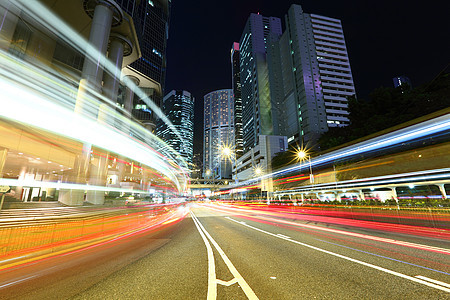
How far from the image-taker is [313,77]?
9706 centimetres

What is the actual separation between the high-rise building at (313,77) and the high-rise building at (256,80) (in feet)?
46.1

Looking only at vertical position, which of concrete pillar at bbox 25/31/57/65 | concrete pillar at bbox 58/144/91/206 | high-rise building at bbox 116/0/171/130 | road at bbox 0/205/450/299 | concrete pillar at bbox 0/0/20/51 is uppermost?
high-rise building at bbox 116/0/171/130

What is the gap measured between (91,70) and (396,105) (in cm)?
5740

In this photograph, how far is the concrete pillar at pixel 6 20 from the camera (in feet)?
55.9

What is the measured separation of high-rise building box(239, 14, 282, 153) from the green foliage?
241 feet

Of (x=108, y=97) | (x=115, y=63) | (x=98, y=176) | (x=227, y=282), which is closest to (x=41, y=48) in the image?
(x=115, y=63)

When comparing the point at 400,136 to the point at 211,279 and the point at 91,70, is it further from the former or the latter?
the point at 91,70

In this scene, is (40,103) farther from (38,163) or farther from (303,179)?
(303,179)

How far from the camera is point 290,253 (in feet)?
20.9

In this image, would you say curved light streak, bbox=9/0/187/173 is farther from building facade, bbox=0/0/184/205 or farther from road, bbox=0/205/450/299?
road, bbox=0/205/450/299

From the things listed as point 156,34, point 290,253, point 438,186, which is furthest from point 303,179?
point 156,34

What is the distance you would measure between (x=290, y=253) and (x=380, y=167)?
33.1m

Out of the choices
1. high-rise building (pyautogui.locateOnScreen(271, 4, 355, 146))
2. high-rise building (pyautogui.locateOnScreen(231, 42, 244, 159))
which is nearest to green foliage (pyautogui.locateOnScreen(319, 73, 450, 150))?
high-rise building (pyautogui.locateOnScreen(271, 4, 355, 146))

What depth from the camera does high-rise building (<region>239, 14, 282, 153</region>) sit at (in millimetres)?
125188
